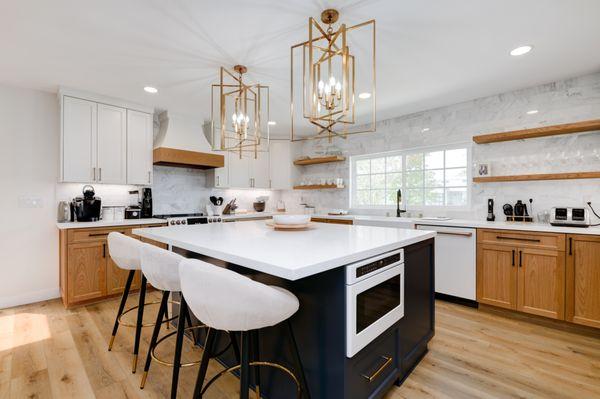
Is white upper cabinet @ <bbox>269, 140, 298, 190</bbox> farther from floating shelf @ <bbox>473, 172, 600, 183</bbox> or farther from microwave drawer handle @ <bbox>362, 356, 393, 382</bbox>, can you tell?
microwave drawer handle @ <bbox>362, 356, 393, 382</bbox>

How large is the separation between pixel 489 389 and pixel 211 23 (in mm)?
3032

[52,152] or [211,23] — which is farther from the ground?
[211,23]

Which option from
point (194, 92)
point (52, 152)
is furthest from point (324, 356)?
point (52, 152)

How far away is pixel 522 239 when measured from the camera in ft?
9.11

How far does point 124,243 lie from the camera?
6.47ft

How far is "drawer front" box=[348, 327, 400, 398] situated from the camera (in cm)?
135

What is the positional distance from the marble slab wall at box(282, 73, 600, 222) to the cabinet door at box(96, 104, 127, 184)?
12.3 ft

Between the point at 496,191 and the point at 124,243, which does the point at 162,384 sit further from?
the point at 496,191

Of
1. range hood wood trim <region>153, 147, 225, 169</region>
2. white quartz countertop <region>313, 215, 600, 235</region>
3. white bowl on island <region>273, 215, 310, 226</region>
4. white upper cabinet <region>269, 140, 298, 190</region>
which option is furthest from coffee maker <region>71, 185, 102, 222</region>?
white quartz countertop <region>313, 215, 600, 235</region>

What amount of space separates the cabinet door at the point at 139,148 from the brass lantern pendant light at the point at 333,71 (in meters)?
2.06

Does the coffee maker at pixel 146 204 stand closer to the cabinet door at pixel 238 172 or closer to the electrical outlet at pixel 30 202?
the electrical outlet at pixel 30 202

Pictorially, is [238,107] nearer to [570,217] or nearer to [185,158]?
[185,158]

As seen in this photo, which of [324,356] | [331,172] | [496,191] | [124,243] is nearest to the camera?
[324,356]

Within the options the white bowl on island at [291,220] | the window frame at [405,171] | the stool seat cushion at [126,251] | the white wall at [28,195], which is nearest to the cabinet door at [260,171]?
the window frame at [405,171]
